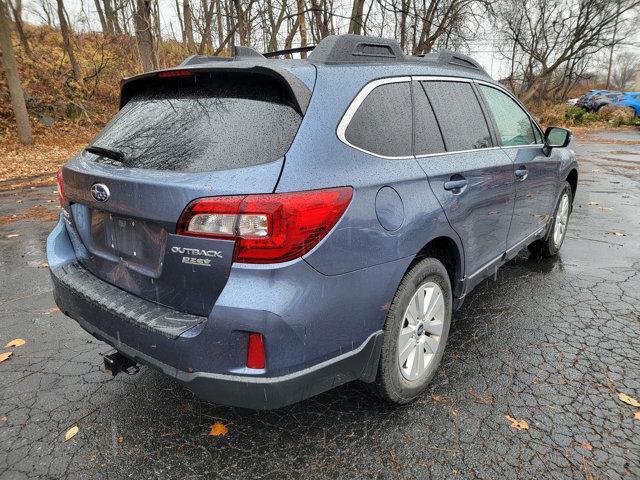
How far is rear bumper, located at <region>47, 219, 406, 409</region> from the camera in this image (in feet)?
5.65

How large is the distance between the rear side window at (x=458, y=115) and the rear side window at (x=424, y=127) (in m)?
0.07

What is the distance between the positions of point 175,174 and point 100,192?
0.47 metres

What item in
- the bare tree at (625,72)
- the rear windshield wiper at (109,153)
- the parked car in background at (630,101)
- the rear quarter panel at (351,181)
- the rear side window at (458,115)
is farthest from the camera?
the bare tree at (625,72)

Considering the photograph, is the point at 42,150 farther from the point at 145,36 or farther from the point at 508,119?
the point at 508,119

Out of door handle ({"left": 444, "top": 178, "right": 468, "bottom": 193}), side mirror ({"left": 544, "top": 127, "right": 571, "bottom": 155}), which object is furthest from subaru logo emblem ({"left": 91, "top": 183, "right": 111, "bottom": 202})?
side mirror ({"left": 544, "top": 127, "right": 571, "bottom": 155})

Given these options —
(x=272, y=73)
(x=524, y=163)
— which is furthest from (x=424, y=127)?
(x=524, y=163)

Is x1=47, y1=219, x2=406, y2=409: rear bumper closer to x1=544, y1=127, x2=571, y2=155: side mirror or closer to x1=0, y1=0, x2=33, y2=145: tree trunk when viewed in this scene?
x1=544, y1=127, x2=571, y2=155: side mirror

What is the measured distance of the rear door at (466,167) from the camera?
253 centimetres

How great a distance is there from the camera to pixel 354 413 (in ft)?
7.99

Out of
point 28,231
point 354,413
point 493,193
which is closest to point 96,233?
point 354,413

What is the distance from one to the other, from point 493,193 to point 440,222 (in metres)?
0.85

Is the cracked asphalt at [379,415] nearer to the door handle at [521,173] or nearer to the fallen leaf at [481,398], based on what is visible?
the fallen leaf at [481,398]

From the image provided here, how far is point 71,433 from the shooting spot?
2.30 metres

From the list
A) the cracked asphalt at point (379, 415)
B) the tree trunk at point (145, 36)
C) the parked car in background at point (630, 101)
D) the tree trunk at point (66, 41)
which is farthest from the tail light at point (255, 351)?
the parked car in background at point (630, 101)
